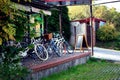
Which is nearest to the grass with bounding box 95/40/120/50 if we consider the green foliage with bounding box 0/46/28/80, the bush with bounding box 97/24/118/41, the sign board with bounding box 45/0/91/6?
the bush with bounding box 97/24/118/41

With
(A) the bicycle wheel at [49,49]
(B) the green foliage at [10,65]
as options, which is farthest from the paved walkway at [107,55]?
(B) the green foliage at [10,65]

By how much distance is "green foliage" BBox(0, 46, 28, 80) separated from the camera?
411 centimetres

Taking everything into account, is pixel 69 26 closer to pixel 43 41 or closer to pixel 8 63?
pixel 43 41

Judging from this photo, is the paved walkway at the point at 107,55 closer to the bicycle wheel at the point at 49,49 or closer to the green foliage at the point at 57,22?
the bicycle wheel at the point at 49,49

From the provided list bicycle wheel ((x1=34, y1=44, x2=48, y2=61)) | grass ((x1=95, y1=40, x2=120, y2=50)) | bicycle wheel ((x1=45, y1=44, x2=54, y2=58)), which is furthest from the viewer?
grass ((x1=95, y1=40, x2=120, y2=50))

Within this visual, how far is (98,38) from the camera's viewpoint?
77.4 ft

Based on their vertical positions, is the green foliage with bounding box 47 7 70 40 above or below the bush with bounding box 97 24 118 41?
above

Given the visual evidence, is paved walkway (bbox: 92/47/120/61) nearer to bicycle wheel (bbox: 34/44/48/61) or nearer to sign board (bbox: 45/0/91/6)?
sign board (bbox: 45/0/91/6)

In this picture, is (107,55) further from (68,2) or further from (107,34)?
(107,34)

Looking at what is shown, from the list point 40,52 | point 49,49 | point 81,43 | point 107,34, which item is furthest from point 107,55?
point 107,34

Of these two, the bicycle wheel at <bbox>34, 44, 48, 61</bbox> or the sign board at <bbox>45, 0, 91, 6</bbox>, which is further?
the sign board at <bbox>45, 0, 91, 6</bbox>

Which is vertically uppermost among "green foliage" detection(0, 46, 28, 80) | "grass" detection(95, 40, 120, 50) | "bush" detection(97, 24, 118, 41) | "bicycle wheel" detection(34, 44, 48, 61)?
"green foliage" detection(0, 46, 28, 80)

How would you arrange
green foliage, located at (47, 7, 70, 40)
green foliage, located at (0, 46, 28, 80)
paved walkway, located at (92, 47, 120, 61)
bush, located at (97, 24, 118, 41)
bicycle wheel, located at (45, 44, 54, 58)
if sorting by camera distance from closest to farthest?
green foliage, located at (0, 46, 28, 80) < bicycle wheel, located at (45, 44, 54, 58) < paved walkway, located at (92, 47, 120, 61) < green foliage, located at (47, 7, 70, 40) < bush, located at (97, 24, 118, 41)

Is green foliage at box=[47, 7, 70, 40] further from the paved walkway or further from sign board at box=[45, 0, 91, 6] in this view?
sign board at box=[45, 0, 91, 6]
